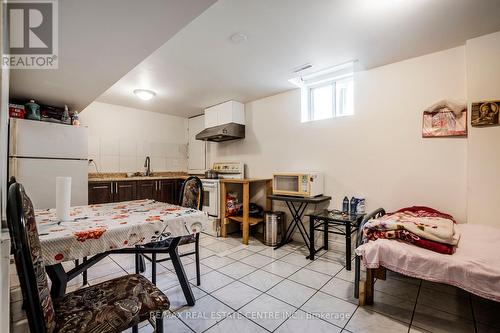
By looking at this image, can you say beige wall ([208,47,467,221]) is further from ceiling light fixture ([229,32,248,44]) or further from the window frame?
ceiling light fixture ([229,32,248,44])

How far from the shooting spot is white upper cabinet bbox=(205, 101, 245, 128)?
4016 millimetres

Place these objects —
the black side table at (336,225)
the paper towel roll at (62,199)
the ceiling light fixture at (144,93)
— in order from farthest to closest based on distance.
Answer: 1. the ceiling light fixture at (144,93)
2. the black side table at (336,225)
3. the paper towel roll at (62,199)

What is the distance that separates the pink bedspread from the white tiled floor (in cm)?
43

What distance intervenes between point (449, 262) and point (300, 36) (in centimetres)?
209

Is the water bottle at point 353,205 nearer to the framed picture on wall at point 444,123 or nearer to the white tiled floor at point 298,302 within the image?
the white tiled floor at point 298,302

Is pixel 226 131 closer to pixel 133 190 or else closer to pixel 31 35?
pixel 133 190

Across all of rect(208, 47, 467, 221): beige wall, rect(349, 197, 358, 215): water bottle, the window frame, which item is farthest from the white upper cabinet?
rect(349, 197, 358, 215): water bottle

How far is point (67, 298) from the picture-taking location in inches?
45.4

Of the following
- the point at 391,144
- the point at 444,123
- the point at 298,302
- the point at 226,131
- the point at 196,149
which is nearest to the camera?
the point at 298,302

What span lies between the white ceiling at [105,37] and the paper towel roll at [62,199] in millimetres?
968

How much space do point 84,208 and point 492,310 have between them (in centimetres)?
343

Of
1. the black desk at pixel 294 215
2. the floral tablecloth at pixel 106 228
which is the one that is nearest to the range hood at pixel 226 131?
the black desk at pixel 294 215

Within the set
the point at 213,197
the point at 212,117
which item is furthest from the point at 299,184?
the point at 212,117

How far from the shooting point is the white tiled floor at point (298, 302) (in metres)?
1.63
